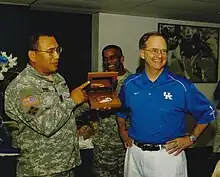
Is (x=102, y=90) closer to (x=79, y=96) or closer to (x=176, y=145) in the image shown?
(x=79, y=96)

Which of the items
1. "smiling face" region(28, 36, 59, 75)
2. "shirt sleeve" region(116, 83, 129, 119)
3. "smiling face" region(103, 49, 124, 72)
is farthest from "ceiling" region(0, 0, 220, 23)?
"smiling face" region(28, 36, 59, 75)

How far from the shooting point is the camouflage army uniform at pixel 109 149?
9.11 ft

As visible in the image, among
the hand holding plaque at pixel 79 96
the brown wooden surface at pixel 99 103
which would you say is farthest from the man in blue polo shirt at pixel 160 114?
the hand holding plaque at pixel 79 96

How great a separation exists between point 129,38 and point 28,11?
54.4 inches

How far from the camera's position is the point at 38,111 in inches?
71.7

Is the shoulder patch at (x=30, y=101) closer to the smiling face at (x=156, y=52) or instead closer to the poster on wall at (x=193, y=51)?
the smiling face at (x=156, y=52)

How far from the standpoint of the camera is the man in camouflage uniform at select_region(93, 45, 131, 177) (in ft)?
9.10

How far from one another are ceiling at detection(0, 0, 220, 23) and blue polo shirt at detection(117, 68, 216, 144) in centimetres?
180

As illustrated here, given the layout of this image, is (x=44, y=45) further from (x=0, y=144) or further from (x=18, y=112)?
(x=0, y=144)

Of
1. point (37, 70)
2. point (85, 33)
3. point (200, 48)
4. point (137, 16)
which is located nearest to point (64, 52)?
point (85, 33)

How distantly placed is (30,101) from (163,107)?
756 millimetres

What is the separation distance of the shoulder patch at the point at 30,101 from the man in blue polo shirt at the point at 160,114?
61cm

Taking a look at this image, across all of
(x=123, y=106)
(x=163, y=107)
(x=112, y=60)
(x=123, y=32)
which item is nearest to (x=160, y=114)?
(x=163, y=107)

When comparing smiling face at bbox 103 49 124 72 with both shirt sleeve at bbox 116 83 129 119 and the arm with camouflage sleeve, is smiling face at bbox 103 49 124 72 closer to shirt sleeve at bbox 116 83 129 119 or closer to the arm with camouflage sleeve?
shirt sleeve at bbox 116 83 129 119
